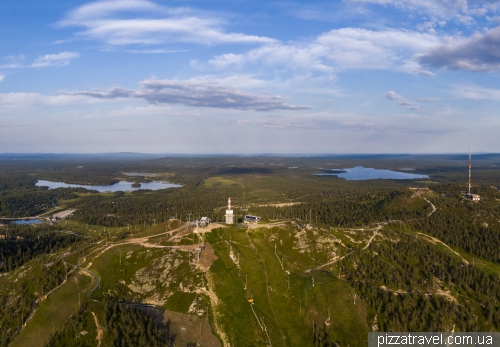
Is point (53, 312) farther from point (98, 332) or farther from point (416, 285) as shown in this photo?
point (416, 285)

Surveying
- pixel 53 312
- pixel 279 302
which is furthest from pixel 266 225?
pixel 53 312

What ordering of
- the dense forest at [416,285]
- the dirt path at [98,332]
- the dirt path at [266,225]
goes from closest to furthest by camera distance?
the dirt path at [98,332] < the dense forest at [416,285] < the dirt path at [266,225]

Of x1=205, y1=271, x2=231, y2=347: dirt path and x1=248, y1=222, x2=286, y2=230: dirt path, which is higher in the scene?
x1=248, y1=222, x2=286, y2=230: dirt path

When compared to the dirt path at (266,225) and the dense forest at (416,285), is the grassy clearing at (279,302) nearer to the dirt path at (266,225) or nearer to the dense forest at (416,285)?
the dense forest at (416,285)

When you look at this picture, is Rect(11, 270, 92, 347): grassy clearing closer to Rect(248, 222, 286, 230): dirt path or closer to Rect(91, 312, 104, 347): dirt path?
Rect(91, 312, 104, 347): dirt path

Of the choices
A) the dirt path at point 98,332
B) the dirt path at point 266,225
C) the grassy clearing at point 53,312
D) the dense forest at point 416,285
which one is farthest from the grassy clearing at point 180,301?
the dense forest at point 416,285

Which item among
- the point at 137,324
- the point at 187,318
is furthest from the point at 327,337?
the point at 137,324

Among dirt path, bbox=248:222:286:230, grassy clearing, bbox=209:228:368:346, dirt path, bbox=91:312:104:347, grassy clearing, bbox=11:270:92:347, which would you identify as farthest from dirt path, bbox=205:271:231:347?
dirt path, bbox=248:222:286:230

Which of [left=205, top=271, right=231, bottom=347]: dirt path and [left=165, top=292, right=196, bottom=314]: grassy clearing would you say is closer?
[left=205, top=271, right=231, bottom=347]: dirt path
